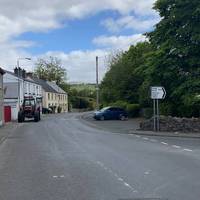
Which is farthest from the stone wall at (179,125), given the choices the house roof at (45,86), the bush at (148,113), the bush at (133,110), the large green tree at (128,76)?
the house roof at (45,86)

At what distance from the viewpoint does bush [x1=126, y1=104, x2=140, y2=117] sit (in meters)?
61.3

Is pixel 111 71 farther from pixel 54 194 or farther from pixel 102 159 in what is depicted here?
pixel 54 194

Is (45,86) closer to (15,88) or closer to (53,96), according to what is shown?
(53,96)

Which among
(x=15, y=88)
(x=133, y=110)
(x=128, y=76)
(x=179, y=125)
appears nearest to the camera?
(x=179, y=125)

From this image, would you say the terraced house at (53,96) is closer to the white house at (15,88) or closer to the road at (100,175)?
the white house at (15,88)

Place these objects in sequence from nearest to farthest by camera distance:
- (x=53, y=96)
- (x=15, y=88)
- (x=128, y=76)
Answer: (x=128, y=76), (x=15, y=88), (x=53, y=96)

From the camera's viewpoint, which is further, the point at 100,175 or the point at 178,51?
the point at 178,51

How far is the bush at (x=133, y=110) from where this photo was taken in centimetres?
6134

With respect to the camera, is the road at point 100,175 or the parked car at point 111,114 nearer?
the road at point 100,175

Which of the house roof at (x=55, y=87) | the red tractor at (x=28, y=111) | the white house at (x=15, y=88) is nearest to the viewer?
the red tractor at (x=28, y=111)

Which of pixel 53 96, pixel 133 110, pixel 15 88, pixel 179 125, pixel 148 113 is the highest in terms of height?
pixel 15 88

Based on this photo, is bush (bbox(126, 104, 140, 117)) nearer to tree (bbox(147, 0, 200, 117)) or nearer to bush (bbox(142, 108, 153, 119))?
bush (bbox(142, 108, 153, 119))

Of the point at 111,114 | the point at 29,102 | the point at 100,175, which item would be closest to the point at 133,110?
the point at 111,114

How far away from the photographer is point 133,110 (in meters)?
61.6
